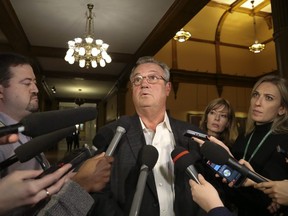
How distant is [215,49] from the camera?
8891mm

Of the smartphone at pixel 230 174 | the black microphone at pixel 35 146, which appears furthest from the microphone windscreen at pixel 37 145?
the smartphone at pixel 230 174

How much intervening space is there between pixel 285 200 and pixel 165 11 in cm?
420

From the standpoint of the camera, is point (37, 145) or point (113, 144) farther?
point (113, 144)

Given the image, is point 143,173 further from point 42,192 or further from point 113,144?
point 42,192

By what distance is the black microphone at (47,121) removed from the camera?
0.60 metres

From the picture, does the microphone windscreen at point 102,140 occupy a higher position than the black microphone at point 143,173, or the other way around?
the microphone windscreen at point 102,140

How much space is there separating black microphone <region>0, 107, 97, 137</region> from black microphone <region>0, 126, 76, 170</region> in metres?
0.02

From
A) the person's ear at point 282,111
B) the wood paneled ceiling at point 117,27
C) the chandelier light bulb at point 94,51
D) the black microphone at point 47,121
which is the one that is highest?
the wood paneled ceiling at point 117,27

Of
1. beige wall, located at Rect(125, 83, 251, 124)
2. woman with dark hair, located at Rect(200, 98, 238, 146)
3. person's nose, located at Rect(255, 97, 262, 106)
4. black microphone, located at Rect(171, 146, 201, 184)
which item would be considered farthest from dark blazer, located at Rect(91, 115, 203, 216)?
beige wall, located at Rect(125, 83, 251, 124)

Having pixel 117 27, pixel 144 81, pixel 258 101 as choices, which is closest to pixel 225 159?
pixel 144 81

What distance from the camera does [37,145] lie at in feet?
2.12

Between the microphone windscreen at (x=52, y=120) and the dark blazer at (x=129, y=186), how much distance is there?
48 cm

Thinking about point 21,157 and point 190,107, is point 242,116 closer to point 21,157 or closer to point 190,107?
point 190,107

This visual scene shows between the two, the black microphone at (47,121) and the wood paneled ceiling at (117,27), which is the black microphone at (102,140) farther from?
the wood paneled ceiling at (117,27)
